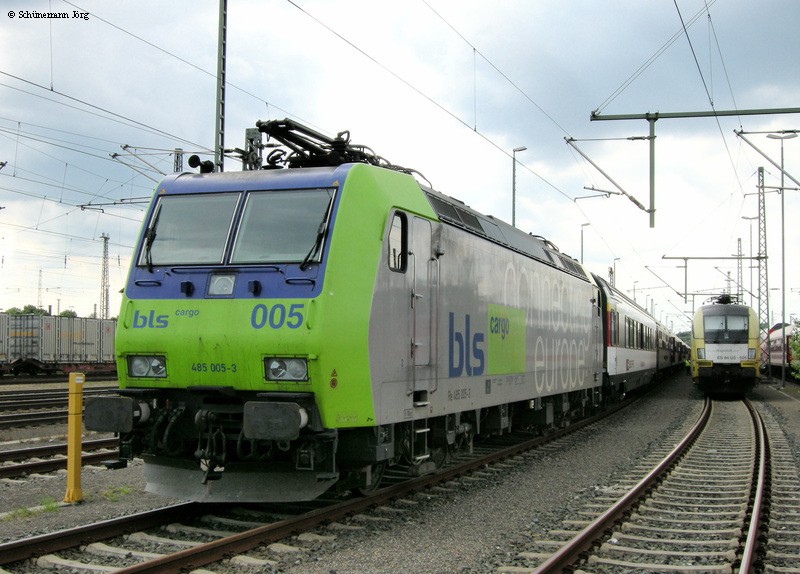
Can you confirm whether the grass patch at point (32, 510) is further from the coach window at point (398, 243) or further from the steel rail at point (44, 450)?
the coach window at point (398, 243)

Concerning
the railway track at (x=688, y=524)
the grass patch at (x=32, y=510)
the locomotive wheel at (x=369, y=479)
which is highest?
the locomotive wheel at (x=369, y=479)

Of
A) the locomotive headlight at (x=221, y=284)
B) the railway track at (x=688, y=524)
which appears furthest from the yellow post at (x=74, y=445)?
the railway track at (x=688, y=524)

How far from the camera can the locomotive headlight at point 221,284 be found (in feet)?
24.2

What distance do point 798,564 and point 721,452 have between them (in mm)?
8036

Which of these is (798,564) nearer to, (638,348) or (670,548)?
(670,548)

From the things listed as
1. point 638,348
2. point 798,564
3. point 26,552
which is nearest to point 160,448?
point 26,552

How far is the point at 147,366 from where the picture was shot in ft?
24.7

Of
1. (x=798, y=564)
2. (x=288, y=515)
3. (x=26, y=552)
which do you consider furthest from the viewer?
(x=288, y=515)

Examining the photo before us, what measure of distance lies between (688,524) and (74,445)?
259 inches

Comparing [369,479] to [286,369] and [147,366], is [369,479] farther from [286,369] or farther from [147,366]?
[147,366]

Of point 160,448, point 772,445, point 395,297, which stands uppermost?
point 395,297

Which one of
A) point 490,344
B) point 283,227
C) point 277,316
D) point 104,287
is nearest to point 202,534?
point 277,316

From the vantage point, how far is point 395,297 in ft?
→ 25.9

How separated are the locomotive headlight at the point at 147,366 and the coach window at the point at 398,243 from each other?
7.77 feet
